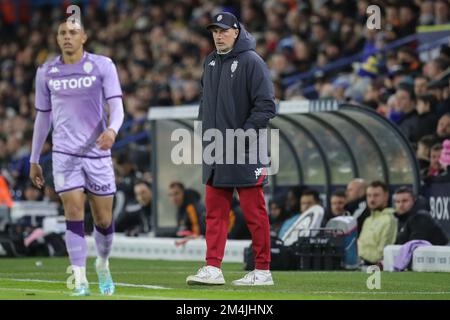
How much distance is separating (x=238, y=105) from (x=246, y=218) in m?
1.00

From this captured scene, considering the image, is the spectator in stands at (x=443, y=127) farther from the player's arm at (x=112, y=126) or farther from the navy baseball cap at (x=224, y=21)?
the player's arm at (x=112, y=126)

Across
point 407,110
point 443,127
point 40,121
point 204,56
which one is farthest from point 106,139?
point 204,56

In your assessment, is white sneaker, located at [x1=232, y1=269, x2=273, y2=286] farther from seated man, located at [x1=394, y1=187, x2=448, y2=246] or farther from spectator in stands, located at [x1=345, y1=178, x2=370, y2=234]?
spectator in stands, located at [x1=345, y1=178, x2=370, y2=234]

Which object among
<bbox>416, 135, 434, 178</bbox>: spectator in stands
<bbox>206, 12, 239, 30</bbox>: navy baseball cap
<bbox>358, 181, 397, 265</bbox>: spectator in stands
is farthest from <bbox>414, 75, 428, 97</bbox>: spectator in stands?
<bbox>206, 12, 239, 30</bbox>: navy baseball cap

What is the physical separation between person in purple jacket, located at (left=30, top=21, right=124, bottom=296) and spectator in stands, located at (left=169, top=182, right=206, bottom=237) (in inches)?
305

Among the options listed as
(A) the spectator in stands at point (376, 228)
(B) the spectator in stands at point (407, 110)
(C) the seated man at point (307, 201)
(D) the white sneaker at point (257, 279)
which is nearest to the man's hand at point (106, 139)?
(D) the white sneaker at point (257, 279)

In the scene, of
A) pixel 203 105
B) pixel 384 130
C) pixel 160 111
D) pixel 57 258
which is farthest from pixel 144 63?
pixel 203 105

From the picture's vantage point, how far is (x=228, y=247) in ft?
52.5

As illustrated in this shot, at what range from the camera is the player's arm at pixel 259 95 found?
10578 millimetres

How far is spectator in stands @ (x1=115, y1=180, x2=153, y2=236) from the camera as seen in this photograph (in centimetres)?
1927

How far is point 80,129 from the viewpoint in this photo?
9.77m

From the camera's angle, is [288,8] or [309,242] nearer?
[309,242]

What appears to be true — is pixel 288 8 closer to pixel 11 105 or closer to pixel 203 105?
pixel 11 105
